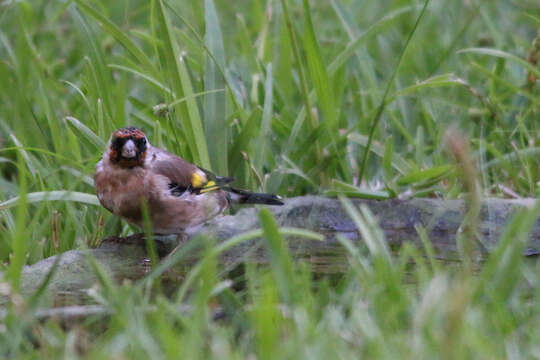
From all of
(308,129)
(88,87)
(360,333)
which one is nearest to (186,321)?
(360,333)

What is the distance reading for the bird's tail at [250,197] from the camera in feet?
13.5

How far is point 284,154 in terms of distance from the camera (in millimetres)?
4645

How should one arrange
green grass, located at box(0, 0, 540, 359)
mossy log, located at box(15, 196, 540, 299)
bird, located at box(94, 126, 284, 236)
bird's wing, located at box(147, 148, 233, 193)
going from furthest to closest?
bird's wing, located at box(147, 148, 233, 193) < bird, located at box(94, 126, 284, 236) < mossy log, located at box(15, 196, 540, 299) < green grass, located at box(0, 0, 540, 359)

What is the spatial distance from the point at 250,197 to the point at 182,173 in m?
0.41

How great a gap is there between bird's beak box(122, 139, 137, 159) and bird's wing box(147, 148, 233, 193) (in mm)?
201

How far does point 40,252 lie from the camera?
3648 mm

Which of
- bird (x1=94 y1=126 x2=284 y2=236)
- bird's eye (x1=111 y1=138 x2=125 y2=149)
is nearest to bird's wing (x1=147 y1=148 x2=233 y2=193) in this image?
bird (x1=94 y1=126 x2=284 y2=236)

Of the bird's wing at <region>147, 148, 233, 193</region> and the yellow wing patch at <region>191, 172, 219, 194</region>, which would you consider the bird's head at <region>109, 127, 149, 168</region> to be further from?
the yellow wing patch at <region>191, 172, 219, 194</region>

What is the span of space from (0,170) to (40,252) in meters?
1.56

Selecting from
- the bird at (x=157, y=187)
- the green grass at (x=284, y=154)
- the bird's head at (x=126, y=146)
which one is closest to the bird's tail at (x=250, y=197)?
the bird at (x=157, y=187)

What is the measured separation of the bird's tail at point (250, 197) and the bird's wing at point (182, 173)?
184 mm

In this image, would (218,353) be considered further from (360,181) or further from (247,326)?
(360,181)

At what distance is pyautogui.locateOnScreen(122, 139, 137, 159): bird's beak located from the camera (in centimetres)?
388

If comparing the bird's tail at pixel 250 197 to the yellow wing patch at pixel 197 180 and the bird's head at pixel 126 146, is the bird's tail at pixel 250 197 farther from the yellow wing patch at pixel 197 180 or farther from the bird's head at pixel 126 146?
the bird's head at pixel 126 146
